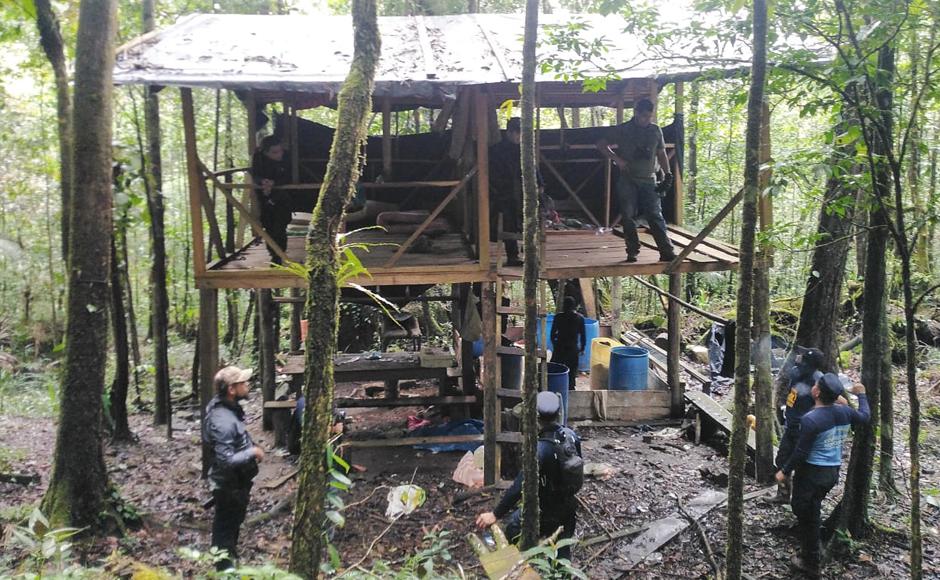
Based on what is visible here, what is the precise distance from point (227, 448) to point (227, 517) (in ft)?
2.21

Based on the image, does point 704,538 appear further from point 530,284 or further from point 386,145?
point 386,145

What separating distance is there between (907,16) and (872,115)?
0.62 metres

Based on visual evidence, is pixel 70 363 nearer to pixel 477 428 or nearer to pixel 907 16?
pixel 477 428

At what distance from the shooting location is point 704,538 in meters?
5.79

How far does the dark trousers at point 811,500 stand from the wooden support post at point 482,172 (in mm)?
3471

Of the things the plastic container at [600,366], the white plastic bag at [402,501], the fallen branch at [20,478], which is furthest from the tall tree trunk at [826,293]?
the fallen branch at [20,478]

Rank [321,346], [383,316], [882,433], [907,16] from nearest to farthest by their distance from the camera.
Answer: [321,346], [907,16], [882,433], [383,316]

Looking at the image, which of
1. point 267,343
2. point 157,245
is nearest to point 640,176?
point 267,343

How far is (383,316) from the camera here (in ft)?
40.4

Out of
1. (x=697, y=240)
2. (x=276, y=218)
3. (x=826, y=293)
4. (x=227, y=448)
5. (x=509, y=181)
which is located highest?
(x=509, y=181)

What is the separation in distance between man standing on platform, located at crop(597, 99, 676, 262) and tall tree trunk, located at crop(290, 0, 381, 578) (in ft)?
13.9

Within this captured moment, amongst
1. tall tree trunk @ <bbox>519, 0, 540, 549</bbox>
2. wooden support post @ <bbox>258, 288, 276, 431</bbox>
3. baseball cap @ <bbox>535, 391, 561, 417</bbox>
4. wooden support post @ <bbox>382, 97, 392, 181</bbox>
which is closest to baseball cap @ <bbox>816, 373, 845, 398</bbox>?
baseball cap @ <bbox>535, 391, 561, 417</bbox>

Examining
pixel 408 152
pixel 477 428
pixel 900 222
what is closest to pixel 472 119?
pixel 408 152

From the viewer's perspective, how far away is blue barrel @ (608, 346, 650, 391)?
958cm
